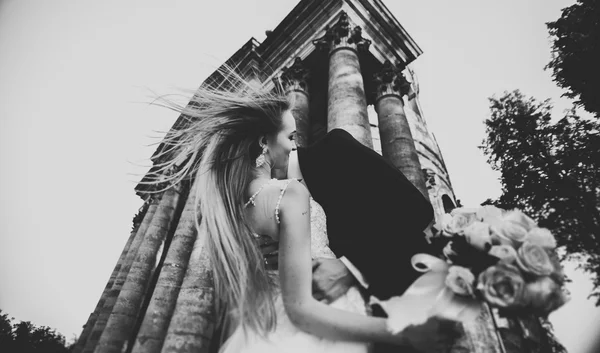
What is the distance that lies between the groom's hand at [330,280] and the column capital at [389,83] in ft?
23.6

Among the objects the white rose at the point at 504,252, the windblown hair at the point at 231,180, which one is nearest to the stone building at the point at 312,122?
the white rose at the point at 504,252

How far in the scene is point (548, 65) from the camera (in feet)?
39.7

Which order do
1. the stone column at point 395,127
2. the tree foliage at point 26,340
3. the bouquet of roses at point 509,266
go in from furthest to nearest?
1. the tree foliage at point 26,340
2. the stone column at point 395,127
3. the bouquet of roses at point 509,266

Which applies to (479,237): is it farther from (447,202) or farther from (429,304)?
Result: (447,202)

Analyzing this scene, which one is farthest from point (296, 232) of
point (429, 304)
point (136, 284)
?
point (136, 284)

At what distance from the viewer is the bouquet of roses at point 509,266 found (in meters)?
1.02

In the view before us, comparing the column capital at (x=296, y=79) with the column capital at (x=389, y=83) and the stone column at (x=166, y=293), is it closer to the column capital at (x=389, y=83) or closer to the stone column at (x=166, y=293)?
the column capital at (x=389, y=83)

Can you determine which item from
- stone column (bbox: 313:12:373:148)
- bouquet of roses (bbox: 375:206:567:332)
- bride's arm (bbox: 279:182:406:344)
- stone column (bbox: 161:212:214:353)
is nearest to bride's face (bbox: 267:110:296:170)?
bride's arm (bbox: 279:182:406:344)

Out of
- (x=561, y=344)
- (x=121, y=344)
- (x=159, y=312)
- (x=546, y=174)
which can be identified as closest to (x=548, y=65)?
(x=546, y=174)

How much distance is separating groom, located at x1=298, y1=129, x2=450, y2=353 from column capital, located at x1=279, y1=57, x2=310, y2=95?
6.70 metres

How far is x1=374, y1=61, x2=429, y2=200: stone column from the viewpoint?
6031 mm

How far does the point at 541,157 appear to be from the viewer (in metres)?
11.2

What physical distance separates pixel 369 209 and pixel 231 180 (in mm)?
899

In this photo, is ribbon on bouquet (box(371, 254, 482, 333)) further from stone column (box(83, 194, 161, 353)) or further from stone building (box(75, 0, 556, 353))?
stone column (box(83, 194, 161, 353))
